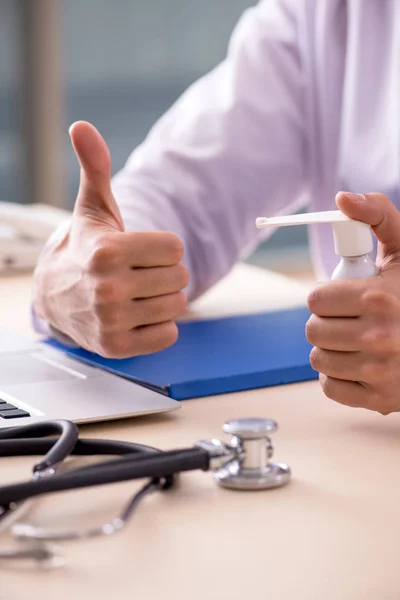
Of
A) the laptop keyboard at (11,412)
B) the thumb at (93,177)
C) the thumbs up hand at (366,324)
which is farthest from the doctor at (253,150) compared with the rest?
the thumbs up hand at (366,324)

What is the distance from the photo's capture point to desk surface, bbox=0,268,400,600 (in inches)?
17.0

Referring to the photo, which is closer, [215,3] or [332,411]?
[332,411]

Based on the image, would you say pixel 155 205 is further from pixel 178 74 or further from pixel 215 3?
pixel 178 74

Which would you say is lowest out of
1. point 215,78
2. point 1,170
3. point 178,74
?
point 1,170

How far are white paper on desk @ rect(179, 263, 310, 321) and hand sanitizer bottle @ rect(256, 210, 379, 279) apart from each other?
0.42 metres

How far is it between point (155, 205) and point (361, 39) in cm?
35

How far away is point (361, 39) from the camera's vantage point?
1.22 metres

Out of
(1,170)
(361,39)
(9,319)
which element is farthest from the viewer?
(1,170)

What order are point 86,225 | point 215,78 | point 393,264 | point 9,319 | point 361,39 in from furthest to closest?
point 215,78
point 361,39
point 9,319
point 86,225
point 393,264

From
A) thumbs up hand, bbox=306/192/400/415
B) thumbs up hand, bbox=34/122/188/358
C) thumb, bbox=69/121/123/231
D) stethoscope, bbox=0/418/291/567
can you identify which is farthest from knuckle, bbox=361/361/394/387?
thumb, bbox=69/121/123/231

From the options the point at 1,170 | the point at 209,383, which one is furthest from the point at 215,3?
the point at 209,383

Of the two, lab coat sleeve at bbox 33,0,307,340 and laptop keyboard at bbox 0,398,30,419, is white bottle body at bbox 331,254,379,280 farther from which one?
lab coat sleeve at bbox 33,0,307,340

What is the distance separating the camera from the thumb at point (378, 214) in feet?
2.04

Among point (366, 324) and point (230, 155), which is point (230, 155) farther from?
point (366, 324)
